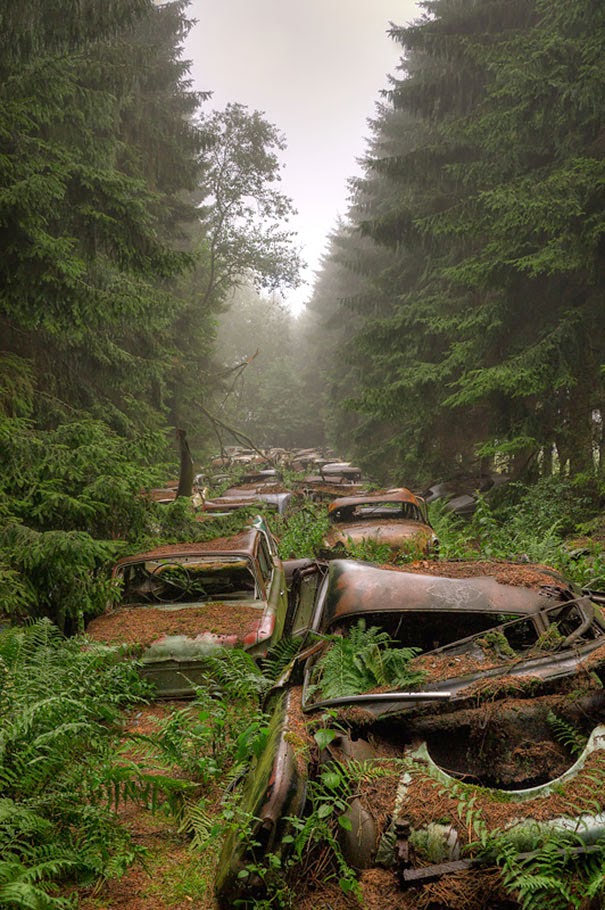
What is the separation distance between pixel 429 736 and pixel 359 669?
1.74 feet

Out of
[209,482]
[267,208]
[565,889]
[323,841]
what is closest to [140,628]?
[323,841]

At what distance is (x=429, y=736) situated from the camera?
294 cm

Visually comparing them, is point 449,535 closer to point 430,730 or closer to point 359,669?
point 359,669

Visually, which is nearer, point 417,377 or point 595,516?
point 595,516

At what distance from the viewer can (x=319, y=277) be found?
53875 mm

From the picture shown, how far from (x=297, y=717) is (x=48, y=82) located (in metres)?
7.73

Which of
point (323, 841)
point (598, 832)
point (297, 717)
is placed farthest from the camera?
point (297, 717)

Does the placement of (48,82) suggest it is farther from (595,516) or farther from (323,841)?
(595,516)

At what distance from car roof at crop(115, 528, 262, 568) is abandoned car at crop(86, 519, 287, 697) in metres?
0.01

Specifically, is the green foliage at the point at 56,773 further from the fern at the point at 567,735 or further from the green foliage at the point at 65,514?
the fern at the point at 567,735

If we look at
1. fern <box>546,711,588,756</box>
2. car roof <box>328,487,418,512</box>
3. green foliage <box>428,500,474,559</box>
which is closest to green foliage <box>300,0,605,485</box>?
green foliage <box>428,500,474,559</box>

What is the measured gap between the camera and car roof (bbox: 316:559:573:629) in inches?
143

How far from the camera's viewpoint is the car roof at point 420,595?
363 centimetres

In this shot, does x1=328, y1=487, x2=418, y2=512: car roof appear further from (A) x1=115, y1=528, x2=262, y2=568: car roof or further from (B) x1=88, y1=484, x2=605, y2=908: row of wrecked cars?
(B) x1=88, y1=484, x2=605, y2=908: row of wrecked cars
